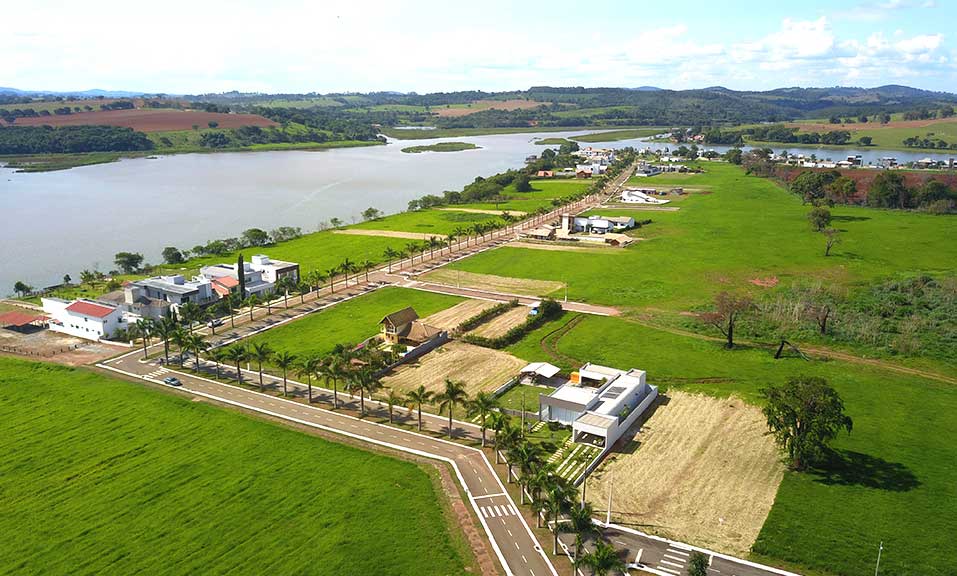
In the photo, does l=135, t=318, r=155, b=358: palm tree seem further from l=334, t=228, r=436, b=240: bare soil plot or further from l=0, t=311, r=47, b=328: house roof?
l=334, t=228, r=436, b=240: bare soil plot

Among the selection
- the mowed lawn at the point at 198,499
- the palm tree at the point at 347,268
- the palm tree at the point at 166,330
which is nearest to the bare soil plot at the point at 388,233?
the palm tree at the point at 347,268

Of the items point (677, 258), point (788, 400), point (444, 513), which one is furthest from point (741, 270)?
point (444, 513)

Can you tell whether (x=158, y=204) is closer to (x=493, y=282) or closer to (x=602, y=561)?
(x=493, y=282)

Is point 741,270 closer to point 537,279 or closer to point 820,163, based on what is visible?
point 537,279

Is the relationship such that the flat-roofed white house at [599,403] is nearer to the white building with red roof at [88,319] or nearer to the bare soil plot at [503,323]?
the bare soil plot at [503,323]

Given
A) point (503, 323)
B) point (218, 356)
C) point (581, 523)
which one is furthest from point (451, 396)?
point (503, 323)
